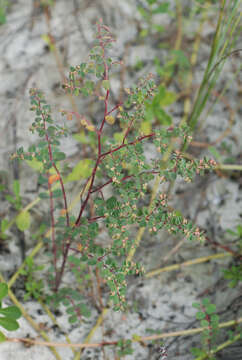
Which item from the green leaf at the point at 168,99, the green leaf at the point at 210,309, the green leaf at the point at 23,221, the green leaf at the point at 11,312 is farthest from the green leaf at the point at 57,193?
the green leaf at the point at 168,99

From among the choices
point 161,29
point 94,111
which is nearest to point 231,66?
point 161,29

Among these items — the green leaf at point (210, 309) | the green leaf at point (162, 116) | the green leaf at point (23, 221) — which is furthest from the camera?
the green leaf at point (162, 116)

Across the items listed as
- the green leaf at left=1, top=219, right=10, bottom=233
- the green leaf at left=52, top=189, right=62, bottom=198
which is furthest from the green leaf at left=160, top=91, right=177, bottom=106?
the green leaf at left=1, top=219, right=10, bottom=233

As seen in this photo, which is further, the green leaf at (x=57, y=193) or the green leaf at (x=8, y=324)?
the green leaf at (x=57, y=193)

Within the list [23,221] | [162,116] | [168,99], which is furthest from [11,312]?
[168,99]

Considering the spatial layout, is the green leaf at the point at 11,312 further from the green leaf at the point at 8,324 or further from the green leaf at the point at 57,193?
the green leaf at the point at 57,193

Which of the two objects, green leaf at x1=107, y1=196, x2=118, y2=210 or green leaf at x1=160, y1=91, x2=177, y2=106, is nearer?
green leaf at x1=107, y1=196, x2=118, y2=210

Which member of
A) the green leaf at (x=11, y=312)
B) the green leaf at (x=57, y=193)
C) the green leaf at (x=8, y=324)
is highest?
the green leaf at (x=57, y=193)

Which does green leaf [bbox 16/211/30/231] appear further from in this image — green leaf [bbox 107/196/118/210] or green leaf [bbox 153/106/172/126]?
green leaf [bbox 153/106/172/126]

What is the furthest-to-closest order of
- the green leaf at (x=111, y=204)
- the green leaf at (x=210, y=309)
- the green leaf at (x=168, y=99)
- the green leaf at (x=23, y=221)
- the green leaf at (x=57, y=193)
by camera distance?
the green leaf at (x=168, y=99) < the green leaf at (x=23, y=221) < the green leaf at (x=57, y=193) < the green leaf at (x=210, y=309) < the green leaf at (x=111, y=204)

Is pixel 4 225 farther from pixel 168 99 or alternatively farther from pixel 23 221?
pixel 168 99
